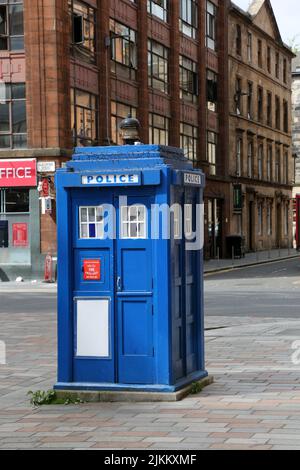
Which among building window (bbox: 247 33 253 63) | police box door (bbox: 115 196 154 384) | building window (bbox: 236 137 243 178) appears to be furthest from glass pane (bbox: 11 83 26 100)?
building window (bbox: 247 33 253 63)

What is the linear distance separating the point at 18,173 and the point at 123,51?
9.63m

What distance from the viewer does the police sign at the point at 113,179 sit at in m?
8.06

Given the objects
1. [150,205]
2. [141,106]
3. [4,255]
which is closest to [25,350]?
[150,205]

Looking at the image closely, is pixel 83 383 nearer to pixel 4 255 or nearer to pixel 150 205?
pixel 150 205

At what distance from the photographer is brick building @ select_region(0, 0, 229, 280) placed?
1268 inches

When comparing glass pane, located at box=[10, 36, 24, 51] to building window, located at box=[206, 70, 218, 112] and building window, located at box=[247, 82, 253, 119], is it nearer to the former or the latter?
building window, located at box=[206, 70, 218, 112]

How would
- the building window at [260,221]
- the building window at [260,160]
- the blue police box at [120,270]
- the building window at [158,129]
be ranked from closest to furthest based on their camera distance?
the blue police box at [120,270], the building window at [158,129], the building window at [260,221], the building window at [260,160]

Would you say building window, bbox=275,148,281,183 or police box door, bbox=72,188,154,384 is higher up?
building window, bbox=275,148,281,183

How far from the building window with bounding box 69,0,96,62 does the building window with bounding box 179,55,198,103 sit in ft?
36.8

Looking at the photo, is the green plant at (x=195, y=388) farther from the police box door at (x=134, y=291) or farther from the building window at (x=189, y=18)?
the building window at (x=189, y=18)

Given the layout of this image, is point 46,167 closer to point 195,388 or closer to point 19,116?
point 19,116

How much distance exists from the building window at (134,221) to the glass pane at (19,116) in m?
25.3

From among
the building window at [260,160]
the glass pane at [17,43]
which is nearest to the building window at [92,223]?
the glass pane at [17,43]

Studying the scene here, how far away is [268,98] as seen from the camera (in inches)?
2495
